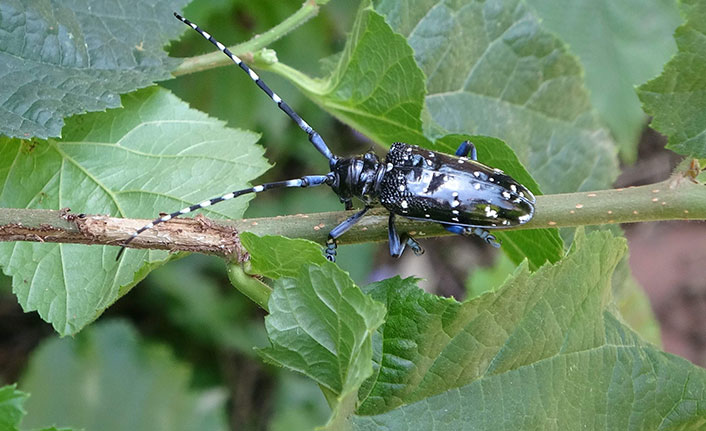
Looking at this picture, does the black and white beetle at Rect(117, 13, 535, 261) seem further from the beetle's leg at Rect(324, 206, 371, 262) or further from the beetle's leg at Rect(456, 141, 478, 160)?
the beetle's leg at Rect(324, 206, 371, 262)

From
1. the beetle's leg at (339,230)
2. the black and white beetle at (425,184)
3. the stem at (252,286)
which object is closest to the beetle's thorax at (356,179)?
the black and white beetle at (425,184)

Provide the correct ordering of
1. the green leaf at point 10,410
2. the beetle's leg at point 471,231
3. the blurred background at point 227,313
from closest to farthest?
the green leaf at point 10,410 → the beetle's leg at point 471,231 → the blurred background at point 227,313

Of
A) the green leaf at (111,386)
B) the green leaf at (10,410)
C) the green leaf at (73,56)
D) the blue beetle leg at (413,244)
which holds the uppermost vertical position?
the green leaf at (73,56)

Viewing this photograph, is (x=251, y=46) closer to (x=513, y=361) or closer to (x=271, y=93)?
(x=271, y=93)

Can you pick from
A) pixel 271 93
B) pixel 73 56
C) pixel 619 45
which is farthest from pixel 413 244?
pixel 619 45

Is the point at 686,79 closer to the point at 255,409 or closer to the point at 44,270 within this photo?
the point at 44,270

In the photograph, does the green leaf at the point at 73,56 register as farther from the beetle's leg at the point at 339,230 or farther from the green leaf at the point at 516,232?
the green leaf at the point at 516,232
